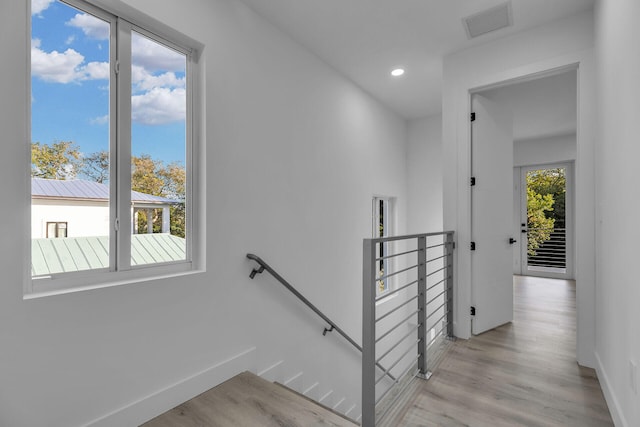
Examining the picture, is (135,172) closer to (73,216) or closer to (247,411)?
(73,216)

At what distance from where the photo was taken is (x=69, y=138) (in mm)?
1752

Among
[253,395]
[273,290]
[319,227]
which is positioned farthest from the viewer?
[319,227]

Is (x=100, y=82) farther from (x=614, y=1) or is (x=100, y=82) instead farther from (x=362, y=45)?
(x=614, y=1)

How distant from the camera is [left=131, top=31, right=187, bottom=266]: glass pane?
2004mm

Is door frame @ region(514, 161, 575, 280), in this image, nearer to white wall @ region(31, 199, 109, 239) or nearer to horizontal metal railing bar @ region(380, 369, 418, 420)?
horizontal metal railing bar @ region(380, 369, 418, 420)

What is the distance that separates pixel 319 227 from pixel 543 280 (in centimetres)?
463

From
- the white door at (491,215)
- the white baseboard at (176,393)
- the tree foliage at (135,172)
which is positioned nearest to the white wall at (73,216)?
the tree foliage at (135,172)

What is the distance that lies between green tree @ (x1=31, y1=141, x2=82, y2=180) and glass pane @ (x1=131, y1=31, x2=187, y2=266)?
0.29m

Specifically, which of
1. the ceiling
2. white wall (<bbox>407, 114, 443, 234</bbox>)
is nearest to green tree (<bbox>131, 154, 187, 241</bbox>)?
the ceiling

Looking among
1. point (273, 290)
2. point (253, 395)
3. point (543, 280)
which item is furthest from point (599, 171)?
point (543, 280)

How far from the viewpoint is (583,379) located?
7.38ft

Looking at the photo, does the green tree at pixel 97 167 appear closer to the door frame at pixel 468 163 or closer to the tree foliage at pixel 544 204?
the door frame at pixel 468 163

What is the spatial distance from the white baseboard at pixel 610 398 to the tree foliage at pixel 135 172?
2659 mm

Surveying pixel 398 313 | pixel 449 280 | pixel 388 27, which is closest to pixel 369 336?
pixel 449 280
